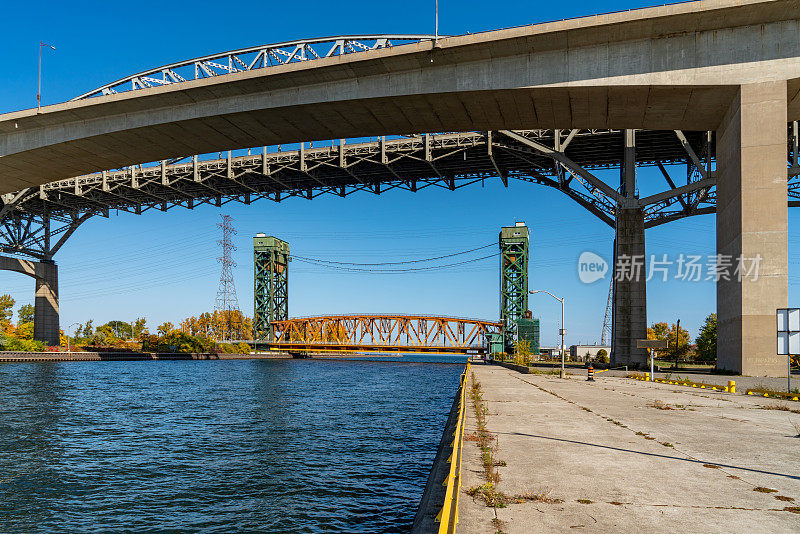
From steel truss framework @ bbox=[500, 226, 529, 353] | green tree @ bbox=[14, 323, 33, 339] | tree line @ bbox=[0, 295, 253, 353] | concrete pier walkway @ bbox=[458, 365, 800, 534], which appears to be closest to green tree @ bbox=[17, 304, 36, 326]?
tree line @ bbox=[0, 295, 253, 353]

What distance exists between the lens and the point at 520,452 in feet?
37.6

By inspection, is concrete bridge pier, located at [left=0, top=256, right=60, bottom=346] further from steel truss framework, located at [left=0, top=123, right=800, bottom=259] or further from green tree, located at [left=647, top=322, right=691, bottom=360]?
green tree, located at [left=647, top=322, right=691, bottom=360]

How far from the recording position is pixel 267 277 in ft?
399

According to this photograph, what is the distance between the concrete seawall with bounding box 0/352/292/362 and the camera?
260 feet

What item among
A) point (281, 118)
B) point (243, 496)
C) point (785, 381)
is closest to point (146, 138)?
point (281, 118)

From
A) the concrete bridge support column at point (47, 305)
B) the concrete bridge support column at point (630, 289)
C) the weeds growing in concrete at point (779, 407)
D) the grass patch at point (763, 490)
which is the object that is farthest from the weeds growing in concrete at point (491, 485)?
the concrete bridge support column at point (47, 305)

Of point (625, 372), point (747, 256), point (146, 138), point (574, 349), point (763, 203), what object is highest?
point (146, 138)

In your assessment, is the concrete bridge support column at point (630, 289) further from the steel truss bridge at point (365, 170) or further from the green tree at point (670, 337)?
the green tree at point (670, 337)

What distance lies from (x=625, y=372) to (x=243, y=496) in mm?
34256

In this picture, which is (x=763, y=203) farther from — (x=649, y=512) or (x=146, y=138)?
(x=146, y=138)

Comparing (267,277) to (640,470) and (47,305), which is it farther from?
(640,470)

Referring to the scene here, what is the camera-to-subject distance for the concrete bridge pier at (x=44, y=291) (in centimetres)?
8606

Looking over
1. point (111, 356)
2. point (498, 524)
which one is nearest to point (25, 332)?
point (111, 356)

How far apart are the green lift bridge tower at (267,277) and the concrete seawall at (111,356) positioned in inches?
212
